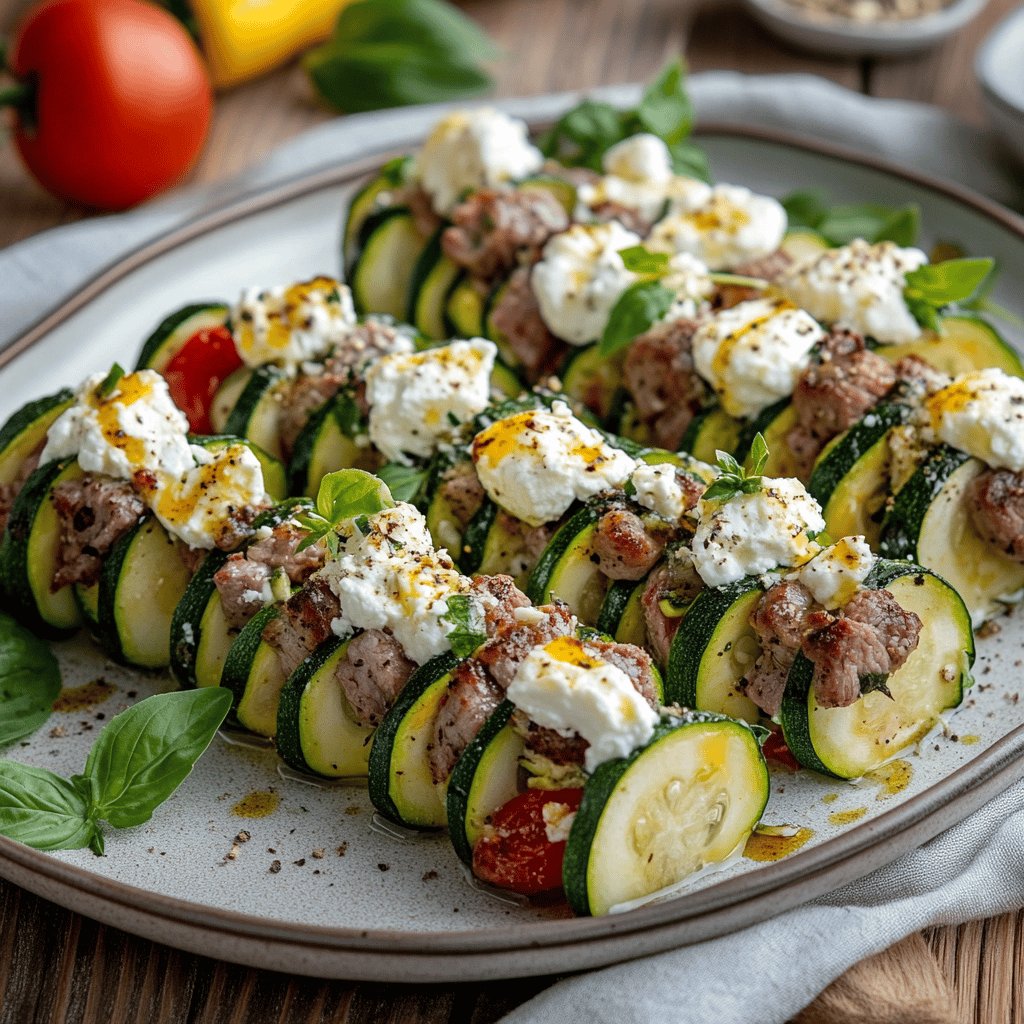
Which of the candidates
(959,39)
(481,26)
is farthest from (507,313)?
(959,39)

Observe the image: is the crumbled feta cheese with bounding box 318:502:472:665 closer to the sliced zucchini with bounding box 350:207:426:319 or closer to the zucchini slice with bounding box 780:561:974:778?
the zucchini slice with bounding box 780:561:974:778

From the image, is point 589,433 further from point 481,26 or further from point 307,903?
point 481,26

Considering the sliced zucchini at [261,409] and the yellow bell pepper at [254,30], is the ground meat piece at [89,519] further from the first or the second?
the yellow bell pepper at [254,30]

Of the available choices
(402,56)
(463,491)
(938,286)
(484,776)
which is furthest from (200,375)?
(402,56)

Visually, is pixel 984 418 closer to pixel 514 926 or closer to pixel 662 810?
pixel 662 810

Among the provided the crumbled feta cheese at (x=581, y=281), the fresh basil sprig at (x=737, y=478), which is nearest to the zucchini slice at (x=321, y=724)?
the fresh basil sprig at (x=737, y=478)

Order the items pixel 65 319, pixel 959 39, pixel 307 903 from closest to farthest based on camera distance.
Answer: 1. pixel 307 903
2. pixel 65 319
3. pixel 959 39

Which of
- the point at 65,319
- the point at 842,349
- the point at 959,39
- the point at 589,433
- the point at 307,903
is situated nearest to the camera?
the point at 307,903
